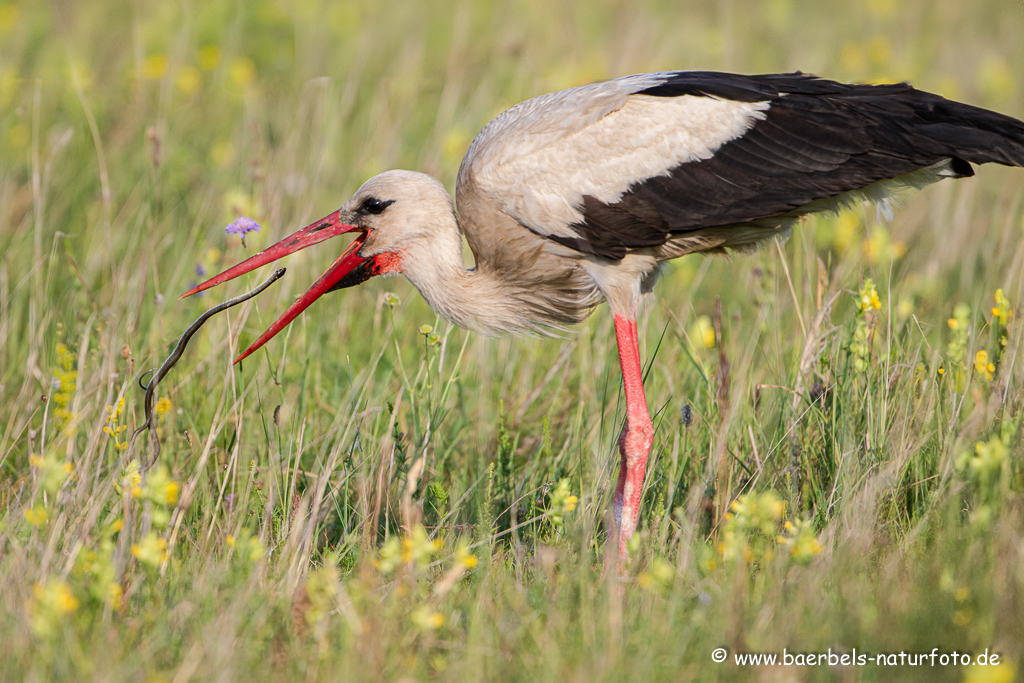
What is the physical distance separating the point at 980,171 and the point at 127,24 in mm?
7318

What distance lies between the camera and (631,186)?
12.5 ft

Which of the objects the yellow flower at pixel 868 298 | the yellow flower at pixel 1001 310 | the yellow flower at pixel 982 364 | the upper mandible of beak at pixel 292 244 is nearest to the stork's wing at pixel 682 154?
the yellow flower at pixel 868 298

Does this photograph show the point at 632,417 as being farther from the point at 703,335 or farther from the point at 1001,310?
the point at 1001,310

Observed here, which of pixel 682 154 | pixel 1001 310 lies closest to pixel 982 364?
pixel 1001 310

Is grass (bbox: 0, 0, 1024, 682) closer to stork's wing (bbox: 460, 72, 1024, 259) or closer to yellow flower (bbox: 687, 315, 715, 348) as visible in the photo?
yellow flower (bbox: 687, 315, 715, 348)

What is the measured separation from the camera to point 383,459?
336 centimetres


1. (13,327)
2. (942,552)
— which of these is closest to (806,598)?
(942,552)

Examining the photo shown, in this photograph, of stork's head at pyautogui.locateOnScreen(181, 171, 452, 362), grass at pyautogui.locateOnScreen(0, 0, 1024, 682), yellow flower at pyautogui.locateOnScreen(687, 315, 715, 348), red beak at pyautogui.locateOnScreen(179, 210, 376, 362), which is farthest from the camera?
yellow flower at pyautogui.locateOnScreen(687, 315, 715, 348)

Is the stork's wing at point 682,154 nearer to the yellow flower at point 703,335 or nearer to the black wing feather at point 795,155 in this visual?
the black wing feather at point 795,155

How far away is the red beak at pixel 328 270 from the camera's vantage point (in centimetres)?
385

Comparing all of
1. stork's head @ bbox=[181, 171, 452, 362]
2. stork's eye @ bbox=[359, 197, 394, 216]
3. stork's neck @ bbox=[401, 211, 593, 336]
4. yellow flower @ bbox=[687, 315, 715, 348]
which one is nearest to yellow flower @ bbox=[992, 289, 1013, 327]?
yellow flower @ bbox=[687, 315, 715, 348]

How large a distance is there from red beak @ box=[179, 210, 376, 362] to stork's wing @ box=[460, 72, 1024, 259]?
0.62 meters

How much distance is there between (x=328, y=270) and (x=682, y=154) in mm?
1542

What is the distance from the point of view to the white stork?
366cm
